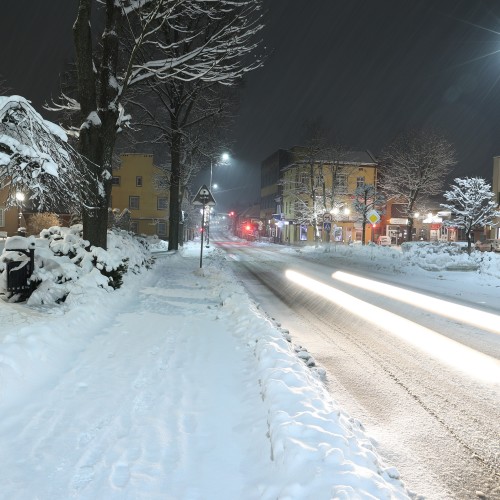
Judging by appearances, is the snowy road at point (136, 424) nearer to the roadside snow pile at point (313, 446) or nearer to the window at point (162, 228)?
the roadside snow pile at point (313, 446)

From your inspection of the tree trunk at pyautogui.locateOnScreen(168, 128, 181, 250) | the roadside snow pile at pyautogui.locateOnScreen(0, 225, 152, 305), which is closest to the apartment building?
the tree trunk at pyautogui.locateOnScreen(168, 128, 181, 250)

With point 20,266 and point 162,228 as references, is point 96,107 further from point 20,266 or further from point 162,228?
point 162,228

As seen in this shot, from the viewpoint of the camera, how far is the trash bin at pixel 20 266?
8133mm

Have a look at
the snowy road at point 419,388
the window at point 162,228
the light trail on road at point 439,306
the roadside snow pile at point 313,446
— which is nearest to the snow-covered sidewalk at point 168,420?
the roadside snow pile at point 313,446

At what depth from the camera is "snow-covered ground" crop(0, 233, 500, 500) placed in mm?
2941

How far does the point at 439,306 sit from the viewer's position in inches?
430

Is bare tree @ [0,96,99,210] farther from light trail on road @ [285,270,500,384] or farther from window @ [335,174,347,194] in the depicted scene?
window @ [335,174,347,194]

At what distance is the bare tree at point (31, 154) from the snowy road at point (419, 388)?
4664 millimetres

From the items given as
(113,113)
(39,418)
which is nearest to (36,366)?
(39,418)

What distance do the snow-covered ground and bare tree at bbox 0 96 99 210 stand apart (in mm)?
2048

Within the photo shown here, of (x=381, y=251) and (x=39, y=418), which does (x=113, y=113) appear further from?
(x=381, y=251)

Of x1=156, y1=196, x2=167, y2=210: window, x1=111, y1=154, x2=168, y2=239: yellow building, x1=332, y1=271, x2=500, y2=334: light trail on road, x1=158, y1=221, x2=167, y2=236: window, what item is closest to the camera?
x1=332, y1=271, x2=500, y2=334: light trail on road

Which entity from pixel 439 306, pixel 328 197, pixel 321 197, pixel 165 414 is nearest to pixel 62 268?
pixel 165 414

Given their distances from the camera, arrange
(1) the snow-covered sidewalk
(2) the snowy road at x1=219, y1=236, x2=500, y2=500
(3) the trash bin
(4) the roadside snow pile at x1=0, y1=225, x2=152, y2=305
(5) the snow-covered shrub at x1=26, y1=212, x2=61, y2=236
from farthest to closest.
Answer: (5) the snow-covered shrub at x1=26, y1=212, x2=61, y2=236 < (4) the roadside snow pile at x1=0, y1=225, x2=152, y2=305 < (3) the trash bin < (2) the snowy road at x1=219, y1=236, x2=500, y2=500 < (1) the snow-covered sidewalk
